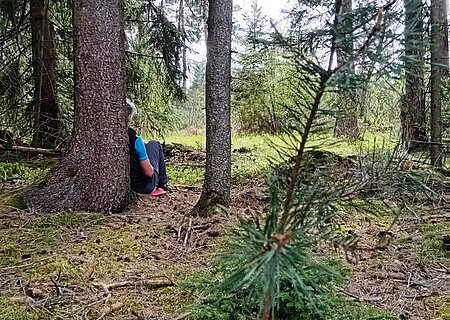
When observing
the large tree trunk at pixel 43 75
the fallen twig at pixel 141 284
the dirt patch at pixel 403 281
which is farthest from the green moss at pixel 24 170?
the dirt patch at pixel 403 281

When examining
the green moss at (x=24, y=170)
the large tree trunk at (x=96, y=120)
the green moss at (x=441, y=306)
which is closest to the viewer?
the green moss at (x=441, y=306)

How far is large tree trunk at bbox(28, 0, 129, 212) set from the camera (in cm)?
374

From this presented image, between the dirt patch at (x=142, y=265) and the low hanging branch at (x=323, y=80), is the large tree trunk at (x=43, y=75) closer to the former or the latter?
the dirt patch at (x=142, y=265)

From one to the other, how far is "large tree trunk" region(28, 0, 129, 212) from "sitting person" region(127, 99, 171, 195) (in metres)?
0.44

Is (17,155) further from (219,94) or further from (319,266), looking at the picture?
(319,266)

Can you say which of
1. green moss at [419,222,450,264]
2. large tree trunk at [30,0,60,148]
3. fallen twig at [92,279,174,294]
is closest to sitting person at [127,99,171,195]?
large tree trunk at [30,0,60,148]

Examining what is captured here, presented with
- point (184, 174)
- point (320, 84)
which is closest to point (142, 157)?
point (184, 174)

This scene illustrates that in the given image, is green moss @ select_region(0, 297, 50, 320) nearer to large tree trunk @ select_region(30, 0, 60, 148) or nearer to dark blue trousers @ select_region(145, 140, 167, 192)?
dark blue trousers @ select_region(145, 140, 167, 192)

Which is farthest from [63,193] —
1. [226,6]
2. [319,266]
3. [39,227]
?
[319,266]

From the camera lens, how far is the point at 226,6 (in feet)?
11.6

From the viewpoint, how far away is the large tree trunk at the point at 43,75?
6.00 m

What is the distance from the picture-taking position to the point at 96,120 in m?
3.77

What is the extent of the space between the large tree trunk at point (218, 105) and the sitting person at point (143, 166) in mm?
879

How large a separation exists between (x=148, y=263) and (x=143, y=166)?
1.64 m
